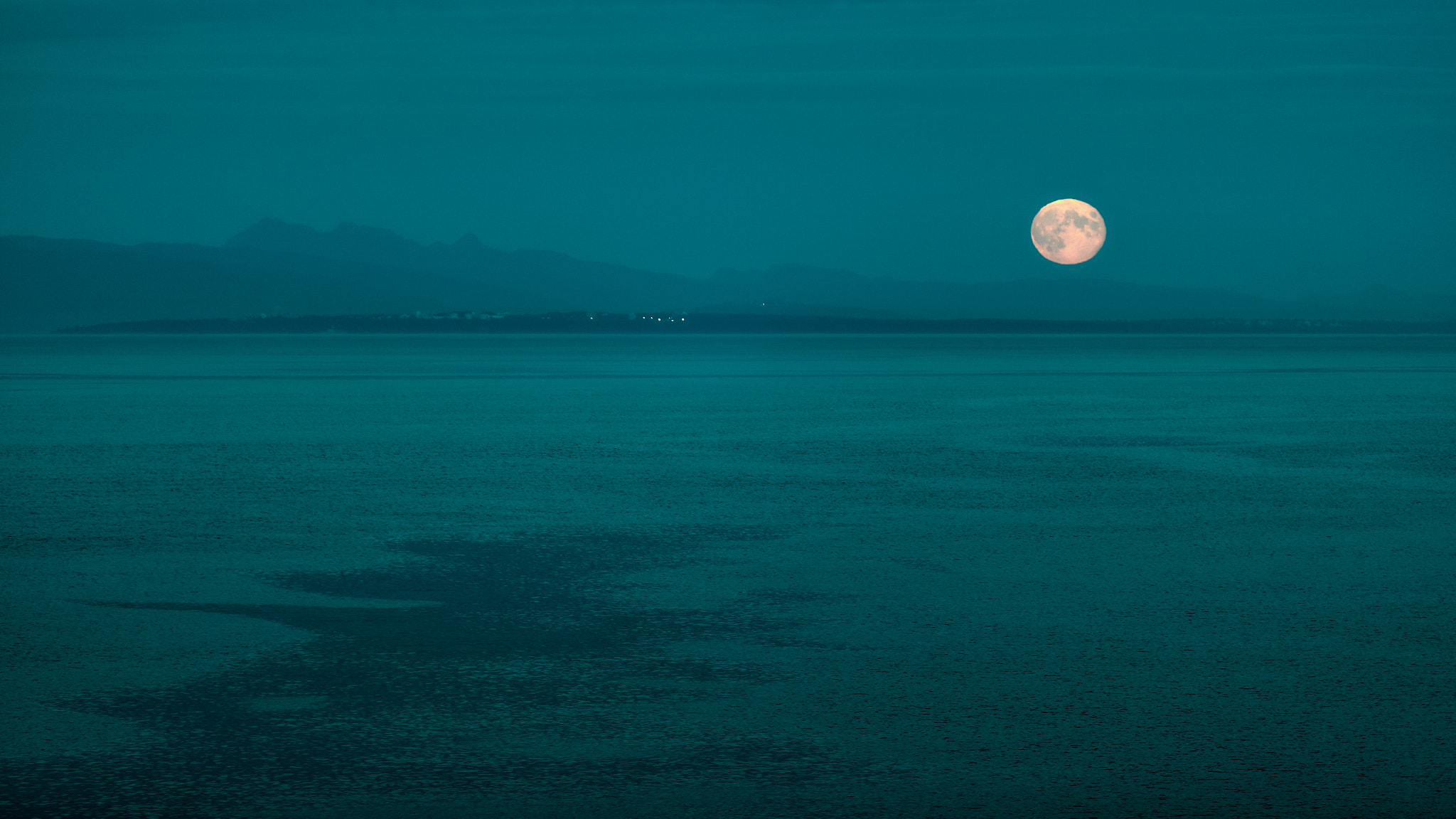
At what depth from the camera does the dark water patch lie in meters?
6.28

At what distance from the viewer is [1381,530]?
14227 millimetres

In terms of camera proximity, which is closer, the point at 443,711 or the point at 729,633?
the point at 443,711

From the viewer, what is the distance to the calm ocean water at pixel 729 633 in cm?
636

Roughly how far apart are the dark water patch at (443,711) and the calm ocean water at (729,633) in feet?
0.09

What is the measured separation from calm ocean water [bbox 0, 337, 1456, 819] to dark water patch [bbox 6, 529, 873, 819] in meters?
0.03

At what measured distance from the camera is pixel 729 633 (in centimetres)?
943

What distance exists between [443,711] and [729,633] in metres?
2.54

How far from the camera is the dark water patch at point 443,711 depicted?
6281 millimetres

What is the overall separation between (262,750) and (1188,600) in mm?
7057

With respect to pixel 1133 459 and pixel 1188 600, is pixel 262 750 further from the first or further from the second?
pixel 1133 459

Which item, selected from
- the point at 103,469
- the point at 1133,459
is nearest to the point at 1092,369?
the point at 1133,459

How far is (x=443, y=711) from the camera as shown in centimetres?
743

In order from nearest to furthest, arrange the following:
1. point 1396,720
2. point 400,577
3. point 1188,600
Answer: point 1396,720, point 1188,600, point 400,577

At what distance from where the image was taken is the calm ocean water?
6359mm
